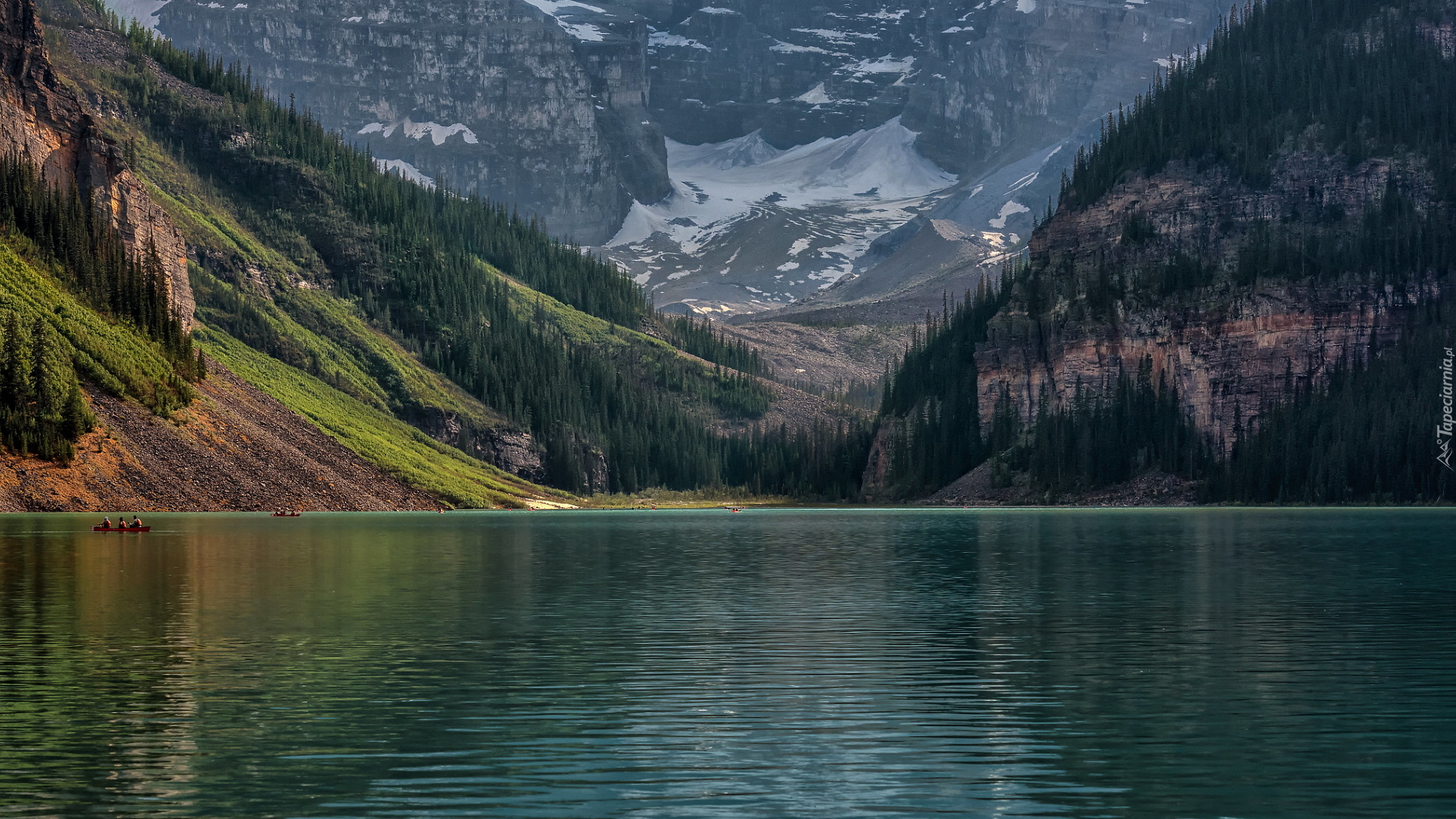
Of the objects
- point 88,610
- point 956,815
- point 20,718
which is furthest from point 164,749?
point 88,610

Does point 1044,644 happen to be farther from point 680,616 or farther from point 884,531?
point 884,531

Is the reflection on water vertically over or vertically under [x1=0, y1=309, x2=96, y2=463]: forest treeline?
over

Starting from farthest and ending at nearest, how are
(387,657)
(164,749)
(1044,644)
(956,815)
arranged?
(1044,644), (387,657), (164,749), (956,815)

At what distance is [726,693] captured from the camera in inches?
1959

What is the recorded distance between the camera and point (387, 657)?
57812 mm

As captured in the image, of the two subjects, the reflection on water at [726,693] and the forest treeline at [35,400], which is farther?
the forest treeline at [35,400]

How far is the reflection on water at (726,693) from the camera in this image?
1420 inches

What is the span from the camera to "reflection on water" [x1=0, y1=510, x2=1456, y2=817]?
36.1m

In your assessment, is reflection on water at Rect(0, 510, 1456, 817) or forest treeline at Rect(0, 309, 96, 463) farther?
forest treeline at Rect(0, 309, 96, 463)

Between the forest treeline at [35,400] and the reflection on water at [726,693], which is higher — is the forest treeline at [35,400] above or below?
below

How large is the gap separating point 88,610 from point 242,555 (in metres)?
43.3

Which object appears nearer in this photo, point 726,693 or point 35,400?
point 726,693

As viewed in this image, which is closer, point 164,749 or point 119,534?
point 164,749

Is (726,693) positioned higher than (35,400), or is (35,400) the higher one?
(726,693)
